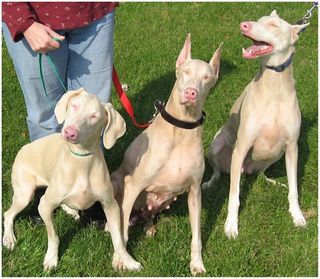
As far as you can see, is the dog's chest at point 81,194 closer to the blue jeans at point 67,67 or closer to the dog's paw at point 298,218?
the blue jeans at point 67,67

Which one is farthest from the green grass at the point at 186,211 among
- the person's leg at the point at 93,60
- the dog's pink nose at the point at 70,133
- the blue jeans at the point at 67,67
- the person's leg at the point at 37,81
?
the dog's pink nose at the point at 70,133

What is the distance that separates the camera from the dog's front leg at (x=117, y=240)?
4.14 meters

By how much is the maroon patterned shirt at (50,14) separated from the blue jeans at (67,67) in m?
0.11

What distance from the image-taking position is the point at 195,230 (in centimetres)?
443

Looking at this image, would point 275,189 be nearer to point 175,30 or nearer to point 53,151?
point 53,151

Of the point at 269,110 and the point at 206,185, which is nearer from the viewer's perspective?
the point at 269,110

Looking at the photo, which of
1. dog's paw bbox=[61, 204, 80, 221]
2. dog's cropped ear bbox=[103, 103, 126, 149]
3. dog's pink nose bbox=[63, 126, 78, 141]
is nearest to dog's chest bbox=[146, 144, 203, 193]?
dog's cropped ear bbox=[103, 103, 126, 149]

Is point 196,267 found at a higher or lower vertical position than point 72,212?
lower

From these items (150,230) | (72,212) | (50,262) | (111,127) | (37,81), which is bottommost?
(150,230)

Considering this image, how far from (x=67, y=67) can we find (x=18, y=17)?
731 mm

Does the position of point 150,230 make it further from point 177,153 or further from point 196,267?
point 177,153

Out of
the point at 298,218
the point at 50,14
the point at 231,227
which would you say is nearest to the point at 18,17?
the point at 50,14

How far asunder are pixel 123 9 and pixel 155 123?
21.2 feet

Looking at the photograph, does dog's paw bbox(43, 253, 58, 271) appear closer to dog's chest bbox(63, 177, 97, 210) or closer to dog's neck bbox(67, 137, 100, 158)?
dog's chest bbox(63, 177, 97, 210)
